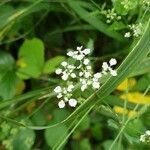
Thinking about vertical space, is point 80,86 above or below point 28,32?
below

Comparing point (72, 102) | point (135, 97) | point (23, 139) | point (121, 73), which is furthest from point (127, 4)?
point (23, 139)

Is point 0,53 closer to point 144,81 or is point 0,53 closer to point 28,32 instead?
point 28,32

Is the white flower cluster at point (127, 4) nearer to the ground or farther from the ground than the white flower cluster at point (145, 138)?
farther from the ground

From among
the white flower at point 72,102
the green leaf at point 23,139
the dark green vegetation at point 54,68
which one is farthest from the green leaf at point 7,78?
the white flower at point 72,102

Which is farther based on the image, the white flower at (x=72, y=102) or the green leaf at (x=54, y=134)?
the green leaf at (x=54, y=134)

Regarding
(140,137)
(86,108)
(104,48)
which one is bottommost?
(140,137)

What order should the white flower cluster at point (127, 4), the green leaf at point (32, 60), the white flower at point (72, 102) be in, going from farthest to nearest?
the green leaf at point (32, 60) → the white flower cluster at point (127, 4) → the white flower at point (72, 102)

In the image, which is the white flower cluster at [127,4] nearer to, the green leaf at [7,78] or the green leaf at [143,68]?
the green leaf at [143,68]

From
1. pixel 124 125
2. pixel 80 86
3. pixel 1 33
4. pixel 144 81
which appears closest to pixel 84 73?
pixel 80 86
